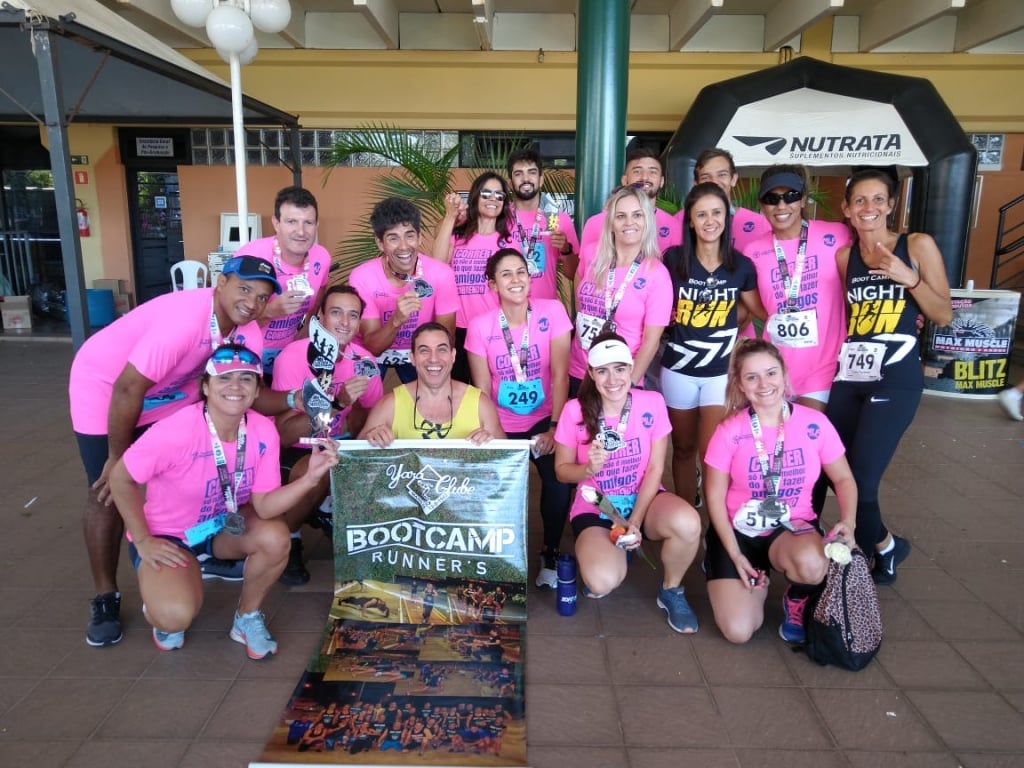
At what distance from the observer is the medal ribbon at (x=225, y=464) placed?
9.79 ft

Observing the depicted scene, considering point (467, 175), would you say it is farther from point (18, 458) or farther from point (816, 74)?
point (18, 458)

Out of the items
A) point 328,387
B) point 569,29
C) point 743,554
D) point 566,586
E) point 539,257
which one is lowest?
point 566,586

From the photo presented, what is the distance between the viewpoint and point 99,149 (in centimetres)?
1113

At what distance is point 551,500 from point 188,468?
5.54 ft

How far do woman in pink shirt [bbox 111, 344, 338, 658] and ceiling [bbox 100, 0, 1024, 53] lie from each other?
26.6 feet

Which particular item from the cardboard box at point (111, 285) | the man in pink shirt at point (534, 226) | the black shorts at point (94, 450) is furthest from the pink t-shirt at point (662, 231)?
the cardboard box at point (111, 285)

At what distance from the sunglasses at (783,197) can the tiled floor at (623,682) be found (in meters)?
1.93

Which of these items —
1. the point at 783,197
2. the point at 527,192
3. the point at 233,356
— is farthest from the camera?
the point at 527,192

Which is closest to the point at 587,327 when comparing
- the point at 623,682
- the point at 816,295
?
the point at 816,295

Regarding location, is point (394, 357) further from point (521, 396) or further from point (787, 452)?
point (787, 452)

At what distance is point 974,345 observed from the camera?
7.79 metres

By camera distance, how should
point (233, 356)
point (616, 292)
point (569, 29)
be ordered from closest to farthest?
1. point (233, 356)
2. point (616, 292)
3. point (569, 29)

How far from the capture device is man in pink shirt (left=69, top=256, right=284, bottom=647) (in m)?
3.00

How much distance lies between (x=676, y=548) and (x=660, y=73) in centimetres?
884
